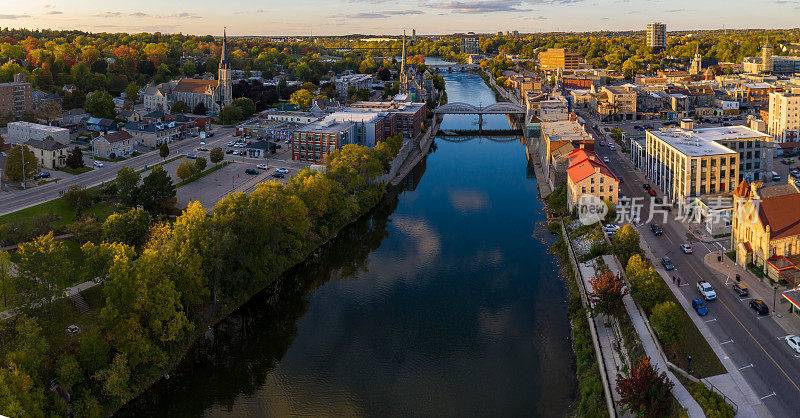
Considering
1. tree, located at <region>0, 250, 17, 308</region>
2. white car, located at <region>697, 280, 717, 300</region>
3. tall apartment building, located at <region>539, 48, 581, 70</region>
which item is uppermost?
tall apartment building, located at <region>539, 48, 581, 70</region>

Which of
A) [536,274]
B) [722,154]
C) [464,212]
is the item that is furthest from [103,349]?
[722,154]

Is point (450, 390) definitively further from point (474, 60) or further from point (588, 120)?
point (474, 60)

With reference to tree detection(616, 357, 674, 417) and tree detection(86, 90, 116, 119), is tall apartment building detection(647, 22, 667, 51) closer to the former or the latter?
tree detection(86, 90, 116, 119)

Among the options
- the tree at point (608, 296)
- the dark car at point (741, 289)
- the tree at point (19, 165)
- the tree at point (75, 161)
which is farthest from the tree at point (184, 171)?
the dark car at point (741, 289)

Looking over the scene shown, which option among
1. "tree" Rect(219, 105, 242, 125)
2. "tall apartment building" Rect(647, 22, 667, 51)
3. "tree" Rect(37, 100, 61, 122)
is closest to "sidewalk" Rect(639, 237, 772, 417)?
"tree" Rect(219, 105, 242, 125)

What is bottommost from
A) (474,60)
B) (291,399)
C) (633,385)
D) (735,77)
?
(291,399)
